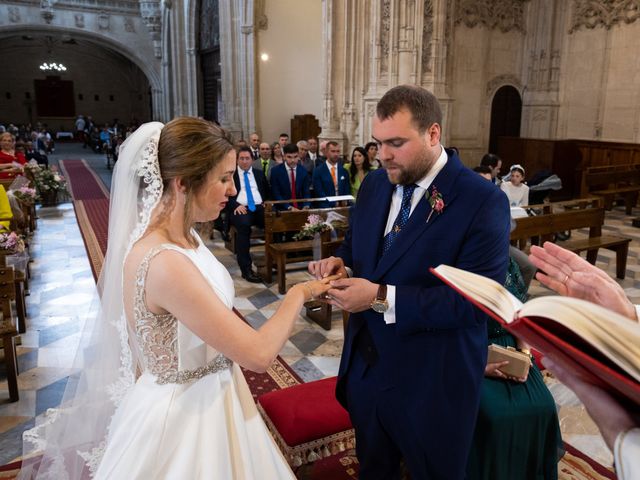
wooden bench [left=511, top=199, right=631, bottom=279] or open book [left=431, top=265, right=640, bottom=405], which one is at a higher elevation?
open book [left=431, top=265, right=640, bottom=405]

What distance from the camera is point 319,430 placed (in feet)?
7.77

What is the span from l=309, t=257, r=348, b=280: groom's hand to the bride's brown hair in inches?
20.6

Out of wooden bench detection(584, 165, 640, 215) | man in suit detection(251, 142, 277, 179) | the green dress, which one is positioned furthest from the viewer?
wooden bench detection(584, 165, 640, 215)

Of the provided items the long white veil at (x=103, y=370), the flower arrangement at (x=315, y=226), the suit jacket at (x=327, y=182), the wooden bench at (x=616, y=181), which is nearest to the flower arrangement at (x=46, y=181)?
the suit jacket at (x=327, y=182)

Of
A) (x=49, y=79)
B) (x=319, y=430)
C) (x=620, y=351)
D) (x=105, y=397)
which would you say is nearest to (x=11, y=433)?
(x=105, y=397)

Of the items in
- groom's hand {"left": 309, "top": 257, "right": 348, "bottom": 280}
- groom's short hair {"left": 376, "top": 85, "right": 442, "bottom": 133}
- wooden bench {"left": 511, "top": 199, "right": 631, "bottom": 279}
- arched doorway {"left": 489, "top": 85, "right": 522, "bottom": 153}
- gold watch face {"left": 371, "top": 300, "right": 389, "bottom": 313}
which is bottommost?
wooden bench {"left": 511, "top": 199, "right": 631, "bottom": 279}

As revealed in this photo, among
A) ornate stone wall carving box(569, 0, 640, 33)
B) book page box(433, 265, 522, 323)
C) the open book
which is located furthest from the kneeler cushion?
ornate stone wall carving box(569, 0, 640, 33)

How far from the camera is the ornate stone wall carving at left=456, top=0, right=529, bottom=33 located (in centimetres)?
1141

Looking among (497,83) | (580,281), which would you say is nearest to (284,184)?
(580,281)

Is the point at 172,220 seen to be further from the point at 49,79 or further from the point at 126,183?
the point at 49,79

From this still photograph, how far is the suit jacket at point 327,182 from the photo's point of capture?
287 inches

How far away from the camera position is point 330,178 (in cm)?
728

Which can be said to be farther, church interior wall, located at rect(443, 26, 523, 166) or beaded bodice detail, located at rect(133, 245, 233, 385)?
church interior wall, located at rect(443, 26, 523, 166)

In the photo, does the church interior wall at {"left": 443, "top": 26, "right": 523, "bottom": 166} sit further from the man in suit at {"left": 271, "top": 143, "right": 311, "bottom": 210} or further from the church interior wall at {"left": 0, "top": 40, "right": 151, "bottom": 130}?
the church interior wall at {"left": 0, "top": 40, "right": 151, "bottom": 130}
